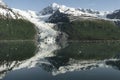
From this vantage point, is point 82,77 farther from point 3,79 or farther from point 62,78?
point 3,79

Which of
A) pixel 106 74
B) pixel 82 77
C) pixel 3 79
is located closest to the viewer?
pixel 3 79

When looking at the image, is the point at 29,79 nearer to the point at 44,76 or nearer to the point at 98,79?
the point at 44,76

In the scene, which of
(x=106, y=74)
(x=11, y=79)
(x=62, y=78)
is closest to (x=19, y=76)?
(x=11, y=79)

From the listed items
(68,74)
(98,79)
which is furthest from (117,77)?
(68,74)

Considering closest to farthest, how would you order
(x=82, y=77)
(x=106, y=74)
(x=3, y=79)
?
(x=3, y=79)
(x=82, y=77)
(x=106, y=74)

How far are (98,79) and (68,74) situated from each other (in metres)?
9.59

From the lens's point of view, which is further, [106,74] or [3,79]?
[106,74]

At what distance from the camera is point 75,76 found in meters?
70.7

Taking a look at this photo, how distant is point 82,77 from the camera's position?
227ft

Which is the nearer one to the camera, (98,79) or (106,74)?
(98,79)

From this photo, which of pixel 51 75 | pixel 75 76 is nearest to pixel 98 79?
pixel 75 76

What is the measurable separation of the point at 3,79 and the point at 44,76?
34.9ft

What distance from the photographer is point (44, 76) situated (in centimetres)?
7050

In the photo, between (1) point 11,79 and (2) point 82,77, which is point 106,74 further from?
→ (1) point 11,79
